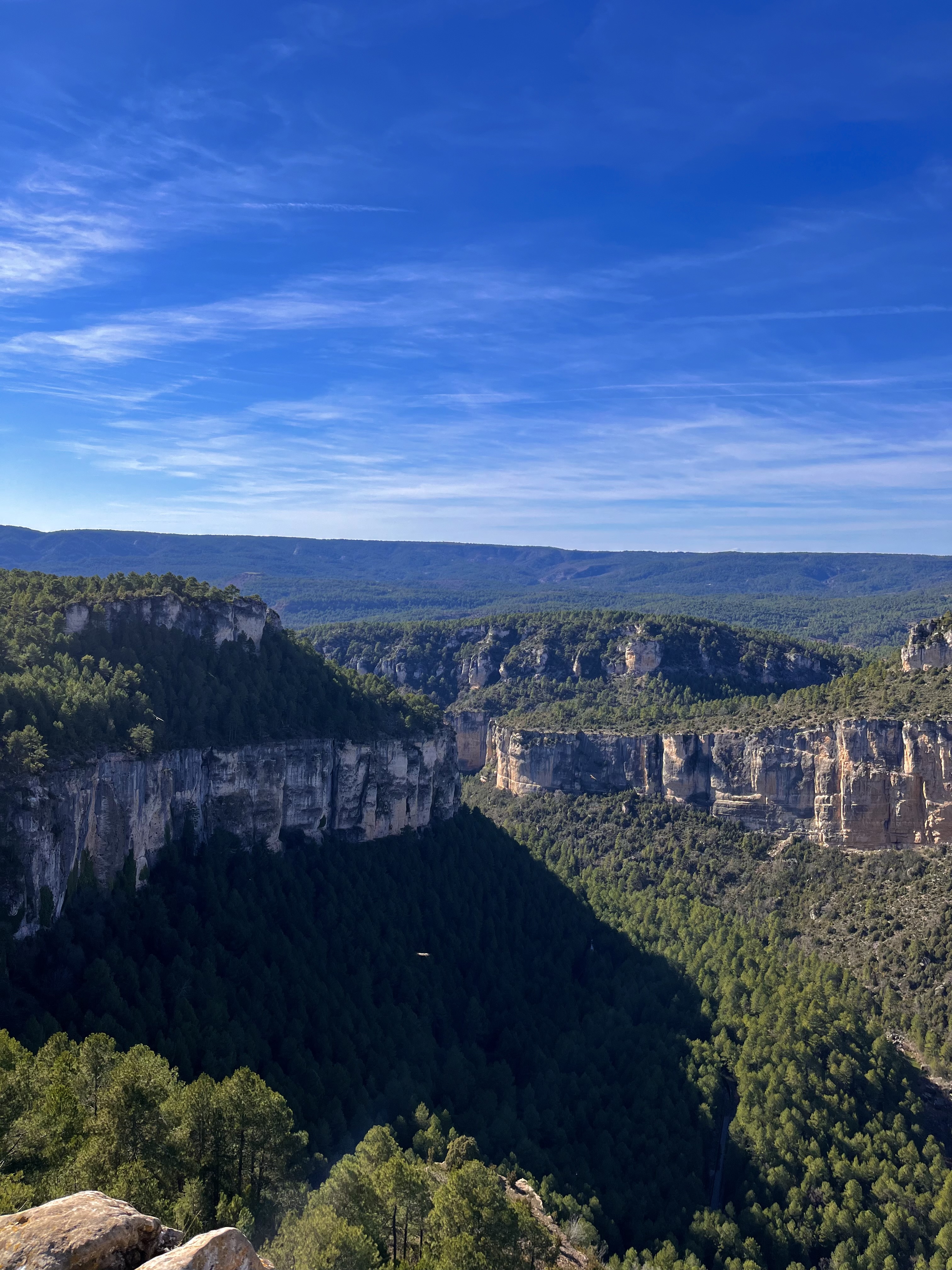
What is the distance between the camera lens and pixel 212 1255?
54.7 ft

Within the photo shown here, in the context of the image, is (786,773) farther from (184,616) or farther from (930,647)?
(184,616)

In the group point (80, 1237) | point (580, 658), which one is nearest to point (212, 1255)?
point (80, 1237)

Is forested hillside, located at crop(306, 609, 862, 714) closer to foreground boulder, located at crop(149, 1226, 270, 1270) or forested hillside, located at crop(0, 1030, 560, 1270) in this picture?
forested hillside, located at crop(0, 1030, 560, 1270)

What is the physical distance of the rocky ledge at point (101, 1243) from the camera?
1616 cm

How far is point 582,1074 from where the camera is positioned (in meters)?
55.2

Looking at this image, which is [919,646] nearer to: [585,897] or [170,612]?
[585,897]

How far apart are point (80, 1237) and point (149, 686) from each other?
1719 inches

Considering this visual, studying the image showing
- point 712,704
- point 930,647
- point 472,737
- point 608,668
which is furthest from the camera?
point 608,668

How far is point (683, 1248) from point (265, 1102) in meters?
23.3

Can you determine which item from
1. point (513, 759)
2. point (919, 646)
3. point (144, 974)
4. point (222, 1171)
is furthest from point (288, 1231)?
point (513, 759)

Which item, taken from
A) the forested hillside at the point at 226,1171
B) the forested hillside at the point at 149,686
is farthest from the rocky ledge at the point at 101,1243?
the forested hillside at the point at 149,686

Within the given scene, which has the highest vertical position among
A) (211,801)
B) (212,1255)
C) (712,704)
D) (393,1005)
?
(712,704)

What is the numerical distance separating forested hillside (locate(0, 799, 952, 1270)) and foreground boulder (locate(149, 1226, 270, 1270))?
2476cm

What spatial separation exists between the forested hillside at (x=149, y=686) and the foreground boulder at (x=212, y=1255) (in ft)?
101
